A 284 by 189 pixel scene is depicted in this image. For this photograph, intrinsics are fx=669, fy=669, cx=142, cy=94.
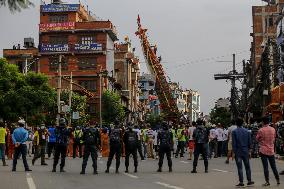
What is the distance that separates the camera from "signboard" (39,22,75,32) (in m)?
89.2

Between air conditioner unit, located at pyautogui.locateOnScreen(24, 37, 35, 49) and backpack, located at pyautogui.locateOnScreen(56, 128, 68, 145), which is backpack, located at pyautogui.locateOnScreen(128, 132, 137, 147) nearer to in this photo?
backpack, located at pyautogui.locateOnScreen(56, 128, 68, 145)

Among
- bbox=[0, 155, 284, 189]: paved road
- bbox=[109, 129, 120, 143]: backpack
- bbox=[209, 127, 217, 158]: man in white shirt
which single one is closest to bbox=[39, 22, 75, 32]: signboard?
bbox=[209, 127, 217, 158]: man in white shirt

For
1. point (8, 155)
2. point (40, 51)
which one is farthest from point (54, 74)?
point (8, 155)

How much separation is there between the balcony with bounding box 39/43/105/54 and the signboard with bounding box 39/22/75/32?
7.24ft

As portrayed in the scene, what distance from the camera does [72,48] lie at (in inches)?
3529

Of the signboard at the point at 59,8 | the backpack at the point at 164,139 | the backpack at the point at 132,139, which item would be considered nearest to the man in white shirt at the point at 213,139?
the backpack at the point at 164,139

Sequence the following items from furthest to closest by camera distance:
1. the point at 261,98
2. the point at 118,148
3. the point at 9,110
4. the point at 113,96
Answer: the point at 113,96 < the point at 261,98 < the point at 9,110 < the point at 118,148

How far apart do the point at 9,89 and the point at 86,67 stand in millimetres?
25133

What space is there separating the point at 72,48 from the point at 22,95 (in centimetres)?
2664

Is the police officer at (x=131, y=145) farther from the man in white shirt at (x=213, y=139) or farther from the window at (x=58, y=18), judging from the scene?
the window at (x=58, y=18)

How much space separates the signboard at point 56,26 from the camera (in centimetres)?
8919

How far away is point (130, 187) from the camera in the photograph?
16.7 m

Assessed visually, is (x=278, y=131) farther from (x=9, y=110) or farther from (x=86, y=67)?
(x=86, y=67)

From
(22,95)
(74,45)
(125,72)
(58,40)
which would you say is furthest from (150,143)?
(125,72)
